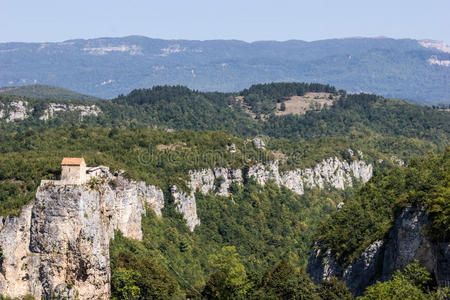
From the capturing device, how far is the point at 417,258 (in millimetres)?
63969

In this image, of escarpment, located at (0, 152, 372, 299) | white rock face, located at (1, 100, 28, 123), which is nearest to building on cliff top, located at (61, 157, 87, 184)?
escarpment, located at (0, 152, 372, 299)

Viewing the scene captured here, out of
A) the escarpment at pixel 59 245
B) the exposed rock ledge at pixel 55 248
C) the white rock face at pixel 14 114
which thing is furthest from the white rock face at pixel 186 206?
the white rock face at pixel 14 114

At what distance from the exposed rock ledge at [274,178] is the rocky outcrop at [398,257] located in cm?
3470

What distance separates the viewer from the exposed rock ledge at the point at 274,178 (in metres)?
116

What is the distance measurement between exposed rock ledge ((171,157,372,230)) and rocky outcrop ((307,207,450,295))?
34.7 m

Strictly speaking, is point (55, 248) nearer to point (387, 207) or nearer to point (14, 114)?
point (387, 207)

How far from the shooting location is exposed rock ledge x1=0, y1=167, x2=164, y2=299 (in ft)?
244

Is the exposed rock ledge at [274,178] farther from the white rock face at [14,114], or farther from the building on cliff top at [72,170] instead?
the white rock face at [14,114]

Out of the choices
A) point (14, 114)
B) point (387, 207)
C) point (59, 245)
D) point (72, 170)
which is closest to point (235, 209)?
point (387, 207)

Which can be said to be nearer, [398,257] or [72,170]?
[398,257]

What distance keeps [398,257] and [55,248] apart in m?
32.2

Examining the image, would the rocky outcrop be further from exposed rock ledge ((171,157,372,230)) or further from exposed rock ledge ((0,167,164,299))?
exposed rock ledge ((171,157,372,230))

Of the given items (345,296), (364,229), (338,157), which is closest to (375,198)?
(364,229)

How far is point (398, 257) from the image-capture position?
67188 mm
